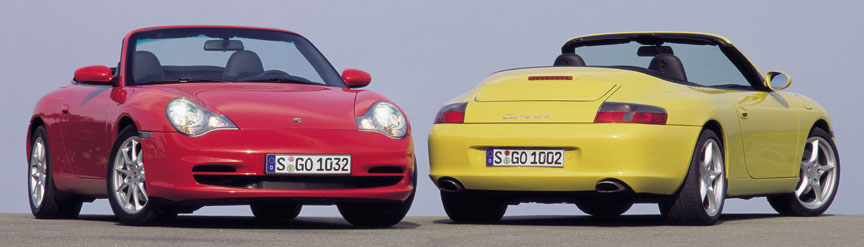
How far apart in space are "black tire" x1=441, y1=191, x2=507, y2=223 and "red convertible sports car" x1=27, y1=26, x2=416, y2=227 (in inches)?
34.0

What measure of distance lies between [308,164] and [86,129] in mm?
2167

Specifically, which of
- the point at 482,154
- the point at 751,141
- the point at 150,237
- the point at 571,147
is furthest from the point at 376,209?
the point at 751,141

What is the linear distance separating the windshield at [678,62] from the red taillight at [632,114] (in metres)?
1.00

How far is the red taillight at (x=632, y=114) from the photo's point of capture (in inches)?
348

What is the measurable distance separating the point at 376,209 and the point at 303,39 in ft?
5.63

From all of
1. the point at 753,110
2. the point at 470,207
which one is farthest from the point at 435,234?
the point at 753,110

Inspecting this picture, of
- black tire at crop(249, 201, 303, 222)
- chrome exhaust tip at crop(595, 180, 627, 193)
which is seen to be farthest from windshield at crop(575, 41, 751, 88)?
black tire at crop(249, 201, 303, 222)

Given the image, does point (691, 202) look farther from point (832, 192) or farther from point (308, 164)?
point (832, 192)

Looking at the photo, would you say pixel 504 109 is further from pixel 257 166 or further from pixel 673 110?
pixel 257 166

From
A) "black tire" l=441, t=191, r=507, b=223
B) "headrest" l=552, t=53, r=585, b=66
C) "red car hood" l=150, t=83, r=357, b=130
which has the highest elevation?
"red car hood" l=150, t=83, r=357, b=130

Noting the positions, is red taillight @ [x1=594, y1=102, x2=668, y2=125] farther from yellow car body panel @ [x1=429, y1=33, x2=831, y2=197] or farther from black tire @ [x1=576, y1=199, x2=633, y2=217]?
black tire @ [x1=576, y1=199, x2=633, y2=217]

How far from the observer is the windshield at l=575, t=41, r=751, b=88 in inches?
392

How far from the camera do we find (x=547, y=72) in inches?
376

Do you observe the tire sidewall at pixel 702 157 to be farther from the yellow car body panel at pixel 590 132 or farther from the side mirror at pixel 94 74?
the side mirror at pixel 94 74
